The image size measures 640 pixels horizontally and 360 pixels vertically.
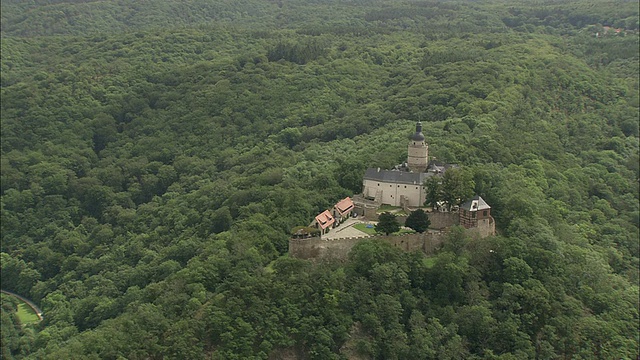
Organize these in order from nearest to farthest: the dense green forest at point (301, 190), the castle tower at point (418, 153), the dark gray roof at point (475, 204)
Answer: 1. the dense green forest at point (301, 190)
2. the dark gray roof at point (475, 204)
3. the castle tower at point (418, 153)

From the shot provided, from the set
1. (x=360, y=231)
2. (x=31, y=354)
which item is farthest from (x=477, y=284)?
(x=31, y=354)

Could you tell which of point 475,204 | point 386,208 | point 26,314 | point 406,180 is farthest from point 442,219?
point 26,314

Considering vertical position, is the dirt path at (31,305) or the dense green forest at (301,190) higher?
the dense green forest at (301,190)

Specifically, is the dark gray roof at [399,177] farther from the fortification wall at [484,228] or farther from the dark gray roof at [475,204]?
the fortification wall at [484,228]

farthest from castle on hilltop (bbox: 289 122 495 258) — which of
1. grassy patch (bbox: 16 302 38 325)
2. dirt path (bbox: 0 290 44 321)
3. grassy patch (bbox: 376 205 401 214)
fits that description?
dirt path (bbox: 0 290 44 321)

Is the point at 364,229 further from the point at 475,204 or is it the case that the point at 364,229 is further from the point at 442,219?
the point at 475,204

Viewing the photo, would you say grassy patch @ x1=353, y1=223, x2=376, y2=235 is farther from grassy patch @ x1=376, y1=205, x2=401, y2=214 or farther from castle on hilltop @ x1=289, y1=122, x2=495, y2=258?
grassy patch @ x1=376, y1=205, x2=401, y2=214

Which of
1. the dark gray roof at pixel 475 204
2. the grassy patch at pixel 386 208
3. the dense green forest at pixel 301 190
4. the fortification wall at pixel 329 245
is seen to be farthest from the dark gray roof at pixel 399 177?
the fortification wall at pixel 329 245
